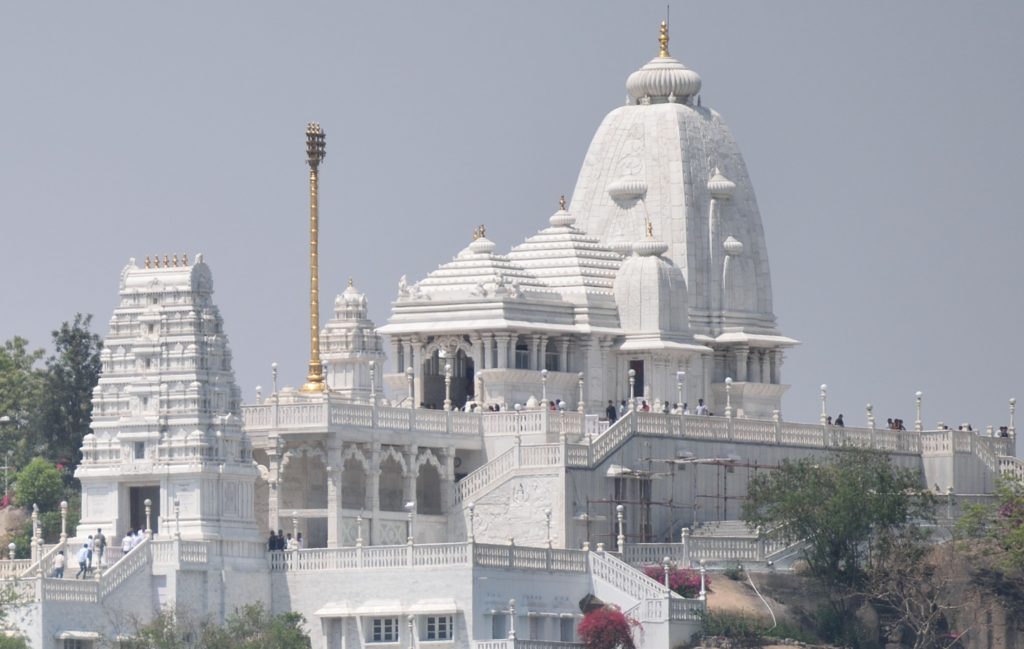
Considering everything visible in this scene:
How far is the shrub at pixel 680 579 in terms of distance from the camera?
312 feet

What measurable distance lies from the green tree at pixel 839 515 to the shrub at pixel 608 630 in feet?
25.1

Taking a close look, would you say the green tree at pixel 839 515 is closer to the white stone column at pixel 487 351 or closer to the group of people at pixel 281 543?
the white stone column at pixel 487 351

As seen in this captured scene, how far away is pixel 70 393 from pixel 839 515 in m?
35.9

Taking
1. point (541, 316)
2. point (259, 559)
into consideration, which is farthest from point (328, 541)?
point (541, 316)

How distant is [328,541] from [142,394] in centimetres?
758

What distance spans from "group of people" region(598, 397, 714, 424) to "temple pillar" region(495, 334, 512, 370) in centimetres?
385

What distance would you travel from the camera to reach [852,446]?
334ft

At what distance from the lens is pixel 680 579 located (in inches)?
3752

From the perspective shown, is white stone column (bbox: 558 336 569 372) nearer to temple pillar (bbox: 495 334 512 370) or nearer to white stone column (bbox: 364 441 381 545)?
temple pillar (bbox: 495 334 512 370)

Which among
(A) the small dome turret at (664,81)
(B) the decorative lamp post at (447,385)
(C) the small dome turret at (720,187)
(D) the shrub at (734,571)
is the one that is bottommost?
(D) the shrub at (734,571)

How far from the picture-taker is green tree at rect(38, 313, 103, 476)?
121375 mm

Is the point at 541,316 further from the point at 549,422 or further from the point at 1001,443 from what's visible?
the point at 1001,443

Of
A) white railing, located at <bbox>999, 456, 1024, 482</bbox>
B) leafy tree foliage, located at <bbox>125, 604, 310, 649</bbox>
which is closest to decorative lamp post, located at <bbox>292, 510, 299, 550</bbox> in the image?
leafy tree foliage, located at <bbox>125, 604, 310, 649</bbox>

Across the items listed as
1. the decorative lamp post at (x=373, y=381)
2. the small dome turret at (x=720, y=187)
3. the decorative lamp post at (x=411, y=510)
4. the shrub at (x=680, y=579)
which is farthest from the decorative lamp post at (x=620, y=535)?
the small dome turret at (x=720, y=187)
